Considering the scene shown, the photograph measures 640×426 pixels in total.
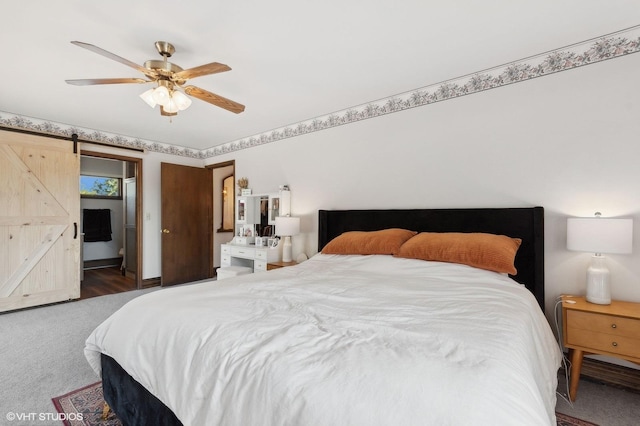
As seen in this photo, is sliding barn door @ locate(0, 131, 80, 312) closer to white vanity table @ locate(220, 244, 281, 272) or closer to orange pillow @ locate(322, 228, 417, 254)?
white vanity table @ locate(220, 244, 281, 272)

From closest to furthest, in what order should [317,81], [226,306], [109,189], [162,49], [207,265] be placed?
[226,306] → [162,49] → [317,81] → [207,265] → [109,189]

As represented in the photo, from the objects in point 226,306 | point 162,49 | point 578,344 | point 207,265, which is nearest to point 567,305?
point 578,344

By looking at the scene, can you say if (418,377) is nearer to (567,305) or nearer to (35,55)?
(567,305)

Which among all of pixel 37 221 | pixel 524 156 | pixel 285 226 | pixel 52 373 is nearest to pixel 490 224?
pixel 524 156

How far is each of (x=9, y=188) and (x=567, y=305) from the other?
5583 mm

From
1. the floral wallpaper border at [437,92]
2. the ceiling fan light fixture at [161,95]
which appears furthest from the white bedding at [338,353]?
the floral wallpaper border at [437,92]

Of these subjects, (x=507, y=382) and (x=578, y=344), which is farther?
(x=578, y=344)

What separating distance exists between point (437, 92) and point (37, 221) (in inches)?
192

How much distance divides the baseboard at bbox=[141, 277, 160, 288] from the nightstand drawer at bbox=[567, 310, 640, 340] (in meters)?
5.21

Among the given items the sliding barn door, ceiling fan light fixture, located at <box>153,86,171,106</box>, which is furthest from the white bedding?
the sliding barn door

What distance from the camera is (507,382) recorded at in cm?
80

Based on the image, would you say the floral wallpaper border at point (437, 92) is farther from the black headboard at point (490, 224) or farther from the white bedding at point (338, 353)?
the white bedding at point (338, 353)

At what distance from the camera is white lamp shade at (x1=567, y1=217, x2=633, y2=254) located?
71.0 inches

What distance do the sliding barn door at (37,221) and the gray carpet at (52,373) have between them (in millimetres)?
400
